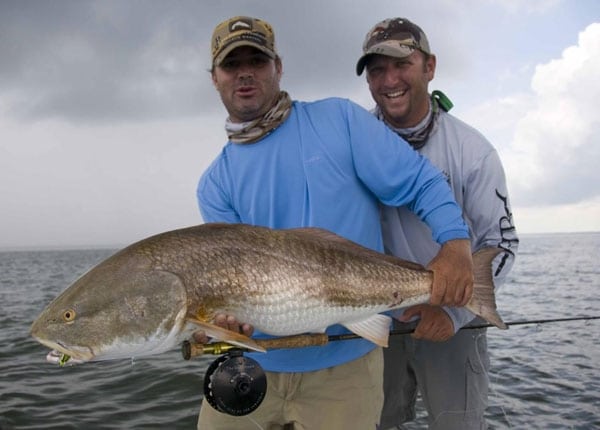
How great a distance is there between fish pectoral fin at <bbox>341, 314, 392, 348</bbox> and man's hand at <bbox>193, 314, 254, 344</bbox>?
1.89 ft

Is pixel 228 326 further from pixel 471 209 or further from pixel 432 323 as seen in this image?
pixel 471 209

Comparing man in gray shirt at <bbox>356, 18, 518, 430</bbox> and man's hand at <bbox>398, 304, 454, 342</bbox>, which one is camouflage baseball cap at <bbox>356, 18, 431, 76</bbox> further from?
man's hand at <bbox>398, 304, 454, 342</bbox>

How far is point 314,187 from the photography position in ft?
11.0

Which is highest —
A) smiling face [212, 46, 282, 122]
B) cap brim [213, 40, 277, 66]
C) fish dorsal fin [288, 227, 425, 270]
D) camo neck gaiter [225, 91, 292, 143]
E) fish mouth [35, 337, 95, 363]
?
cap brim [213, 40, 277, 66]

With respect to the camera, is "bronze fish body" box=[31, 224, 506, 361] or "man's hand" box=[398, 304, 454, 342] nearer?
"bronze fish body" box=[31, 224, 506, 361]

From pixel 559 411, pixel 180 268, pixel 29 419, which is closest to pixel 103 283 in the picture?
pixel 180 268

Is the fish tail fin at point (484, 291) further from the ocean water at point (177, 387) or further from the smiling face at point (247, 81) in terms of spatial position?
the ocean water at point (177, 387)

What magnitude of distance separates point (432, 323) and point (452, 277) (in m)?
0.62

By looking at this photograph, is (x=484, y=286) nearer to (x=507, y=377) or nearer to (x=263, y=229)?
(x=263, y=229)

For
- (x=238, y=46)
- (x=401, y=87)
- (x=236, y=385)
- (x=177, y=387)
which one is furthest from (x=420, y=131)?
(x=177, y=387)

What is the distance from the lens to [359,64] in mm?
4262

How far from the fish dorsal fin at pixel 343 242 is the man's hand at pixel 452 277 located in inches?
5.0

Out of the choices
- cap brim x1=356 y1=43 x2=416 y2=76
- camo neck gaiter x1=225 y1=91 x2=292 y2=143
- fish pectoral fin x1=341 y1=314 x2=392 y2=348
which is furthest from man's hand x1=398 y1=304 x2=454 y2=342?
cap brim x1=356 y1=43 x2=416 y2=76

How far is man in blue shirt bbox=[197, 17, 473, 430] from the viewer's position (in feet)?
11.0
